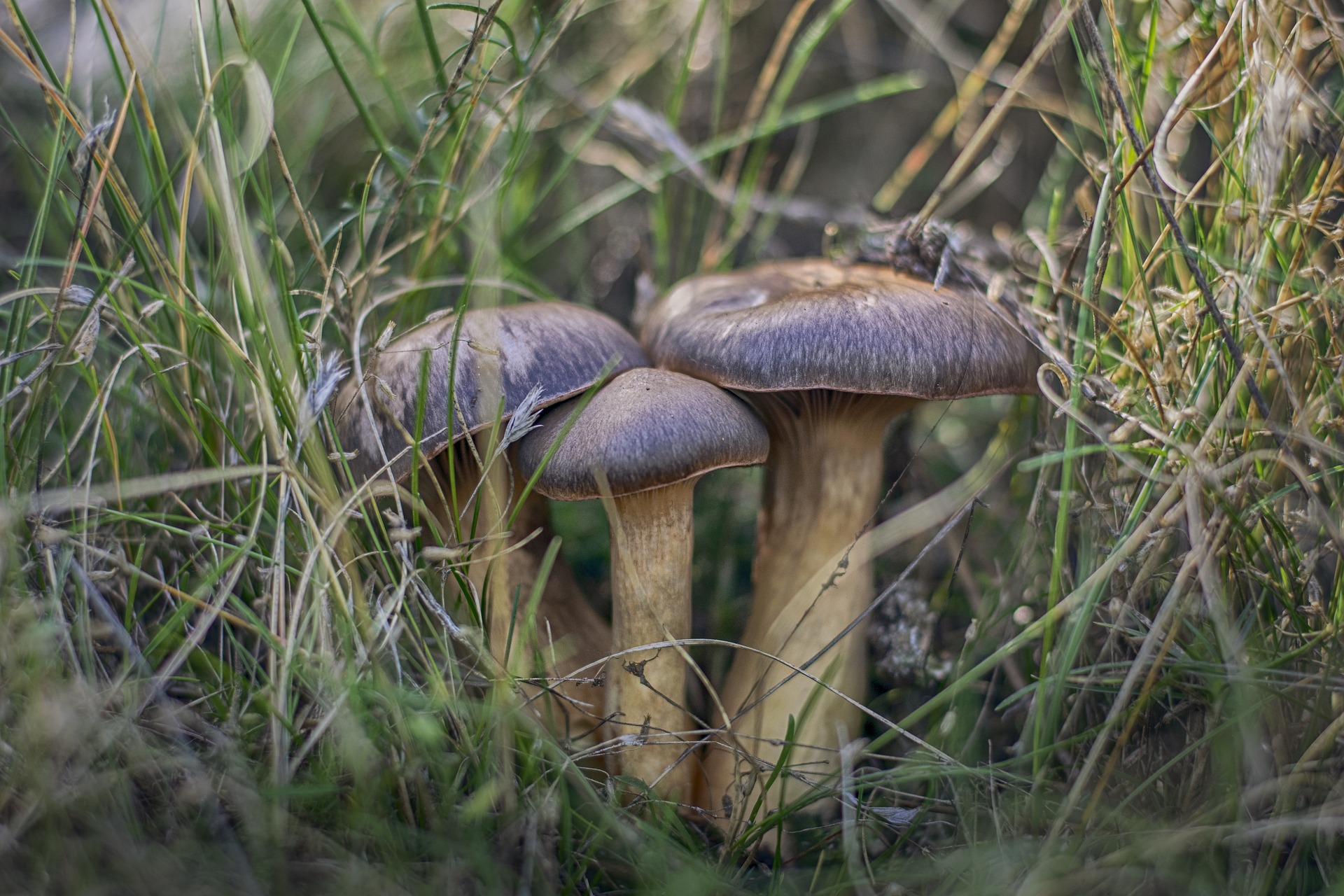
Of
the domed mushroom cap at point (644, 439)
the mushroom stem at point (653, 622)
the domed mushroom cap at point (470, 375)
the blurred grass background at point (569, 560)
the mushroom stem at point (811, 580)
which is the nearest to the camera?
the blurred grass background at point (569, 560)

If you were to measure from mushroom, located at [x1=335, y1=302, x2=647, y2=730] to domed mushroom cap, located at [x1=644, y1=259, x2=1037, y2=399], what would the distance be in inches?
8.6

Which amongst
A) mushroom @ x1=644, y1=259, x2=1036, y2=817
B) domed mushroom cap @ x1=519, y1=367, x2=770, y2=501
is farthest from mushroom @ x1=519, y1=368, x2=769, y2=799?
mushroom @ x1=644, y1=259, x2=1036, y2=817

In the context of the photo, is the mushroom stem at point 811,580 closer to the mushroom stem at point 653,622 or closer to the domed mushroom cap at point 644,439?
the mushroom stem at point 653,622

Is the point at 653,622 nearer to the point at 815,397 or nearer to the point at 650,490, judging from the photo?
the point at 650,490

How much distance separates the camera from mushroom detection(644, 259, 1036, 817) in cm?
166

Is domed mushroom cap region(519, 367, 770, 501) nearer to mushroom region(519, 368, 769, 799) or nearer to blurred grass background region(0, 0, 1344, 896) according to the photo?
mushroom region(519, 368, 769, 799)

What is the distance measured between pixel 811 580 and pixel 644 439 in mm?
678

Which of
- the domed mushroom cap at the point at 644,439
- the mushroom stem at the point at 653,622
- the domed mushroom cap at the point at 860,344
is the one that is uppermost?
the domed mushroom cap at the point at 860,344

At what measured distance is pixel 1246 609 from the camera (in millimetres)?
1594

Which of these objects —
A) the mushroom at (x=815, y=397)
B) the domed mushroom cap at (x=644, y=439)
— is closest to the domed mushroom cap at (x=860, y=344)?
the mushroom at (x=815, y=397)

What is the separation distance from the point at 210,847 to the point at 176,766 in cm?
19

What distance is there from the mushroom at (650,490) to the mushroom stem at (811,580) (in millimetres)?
189

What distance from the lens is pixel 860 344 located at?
5.42 ft

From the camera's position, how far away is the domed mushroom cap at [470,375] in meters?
1.66
